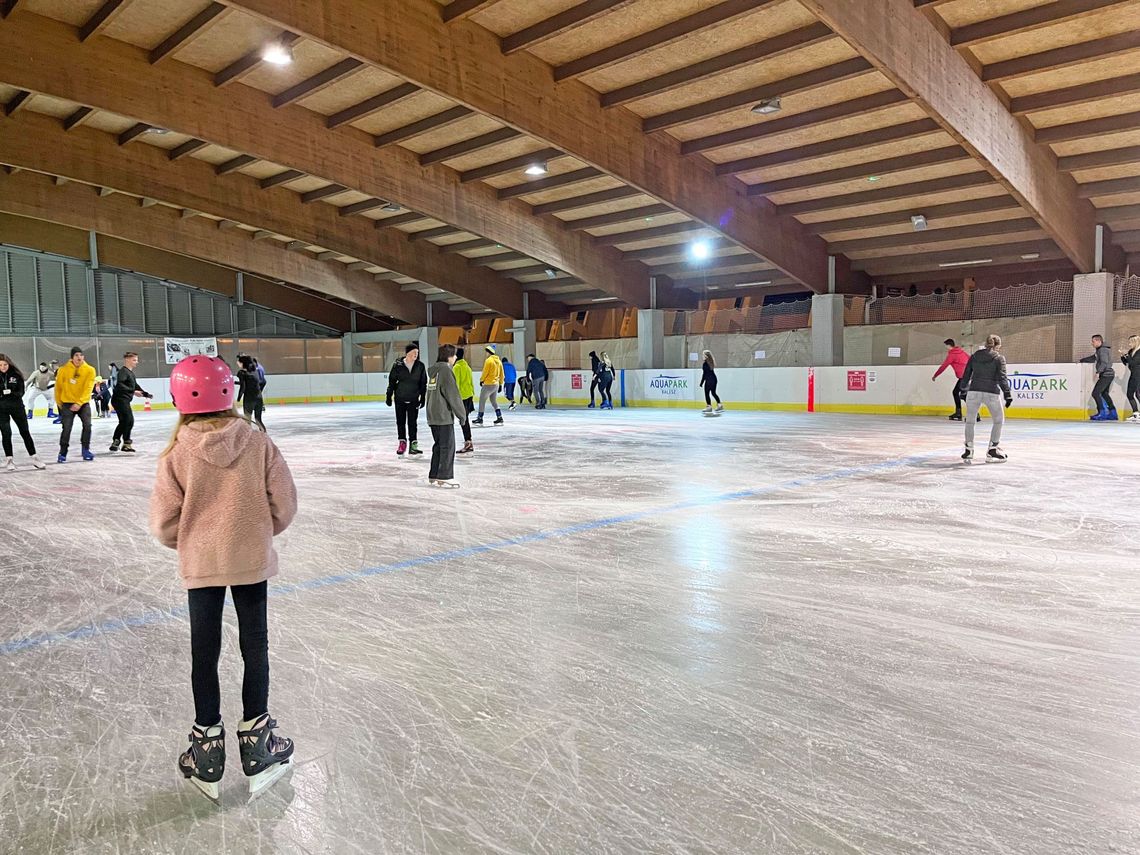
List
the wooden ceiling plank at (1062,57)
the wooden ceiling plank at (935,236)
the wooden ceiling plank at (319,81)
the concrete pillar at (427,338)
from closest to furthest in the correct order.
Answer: the wooden ceiling plank at (1062,57)
the wooden ceiling plank at (319,81)
the wooden ceiling plank at (935,236)
the concrete pillar at (427,338)

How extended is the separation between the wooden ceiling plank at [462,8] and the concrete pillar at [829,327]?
14095 mm

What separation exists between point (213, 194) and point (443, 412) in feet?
48.9

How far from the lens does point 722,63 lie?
1259cm

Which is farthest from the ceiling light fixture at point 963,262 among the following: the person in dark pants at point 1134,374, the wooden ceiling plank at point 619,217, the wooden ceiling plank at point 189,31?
the wooden ceiling plank at point 189,31

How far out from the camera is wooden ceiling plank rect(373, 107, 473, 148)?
15223 millimetres

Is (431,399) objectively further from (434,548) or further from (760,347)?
(760,347)

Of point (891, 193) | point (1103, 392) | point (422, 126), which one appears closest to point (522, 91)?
point (422, 126)

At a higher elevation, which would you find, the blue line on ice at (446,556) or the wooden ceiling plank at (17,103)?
the wooden ceiling plank at (17,103)

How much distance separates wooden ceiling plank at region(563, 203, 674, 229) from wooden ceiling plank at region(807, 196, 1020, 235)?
4.05 m

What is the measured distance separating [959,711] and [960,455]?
27.8ft

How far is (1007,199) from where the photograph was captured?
711 inches

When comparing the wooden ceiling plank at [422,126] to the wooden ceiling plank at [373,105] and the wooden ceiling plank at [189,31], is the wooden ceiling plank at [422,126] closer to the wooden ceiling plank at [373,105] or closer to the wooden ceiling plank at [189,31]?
the wooden ceiling plank at [373,105]

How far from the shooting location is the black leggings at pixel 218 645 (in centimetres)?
245

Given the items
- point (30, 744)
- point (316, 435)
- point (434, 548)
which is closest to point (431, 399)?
point (434, 548)
